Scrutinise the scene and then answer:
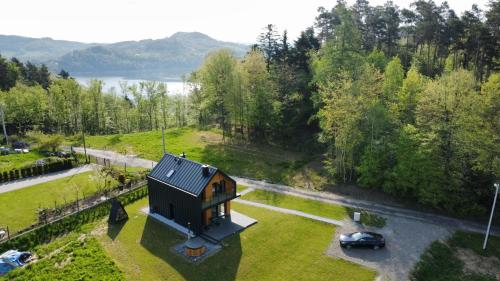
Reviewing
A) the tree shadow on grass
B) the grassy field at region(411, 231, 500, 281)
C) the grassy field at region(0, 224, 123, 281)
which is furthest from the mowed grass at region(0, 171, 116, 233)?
the grassy field at region(411, 231, 500, 281)

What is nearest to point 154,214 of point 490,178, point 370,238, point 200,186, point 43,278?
point 200,186

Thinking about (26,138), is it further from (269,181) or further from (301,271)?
(301,271)

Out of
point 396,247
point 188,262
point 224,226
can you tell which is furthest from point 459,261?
point 188,262

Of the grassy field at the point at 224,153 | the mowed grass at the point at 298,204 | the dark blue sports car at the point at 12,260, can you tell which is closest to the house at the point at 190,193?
the mowed grass at the point at 298,204

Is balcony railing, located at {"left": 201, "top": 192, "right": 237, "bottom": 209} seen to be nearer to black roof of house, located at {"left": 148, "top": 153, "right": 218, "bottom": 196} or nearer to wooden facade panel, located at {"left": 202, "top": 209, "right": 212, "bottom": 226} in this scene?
wooden facade panel, located at {"left": 202, "top": 209, "right": 212, "bottom": 226}

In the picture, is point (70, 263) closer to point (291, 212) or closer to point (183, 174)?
point (183, 174)
